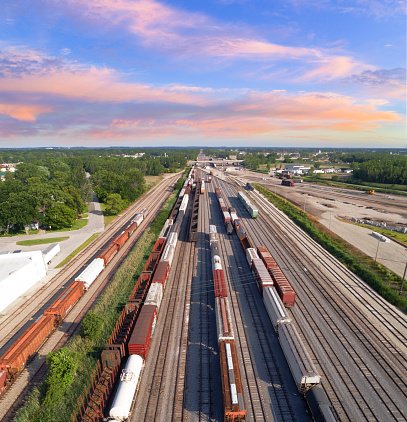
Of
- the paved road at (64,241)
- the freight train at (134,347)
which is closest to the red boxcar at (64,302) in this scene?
the freight train at (134,347)

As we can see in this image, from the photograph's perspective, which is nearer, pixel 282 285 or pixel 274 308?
pixel 274 308

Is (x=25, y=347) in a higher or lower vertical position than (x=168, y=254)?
lower

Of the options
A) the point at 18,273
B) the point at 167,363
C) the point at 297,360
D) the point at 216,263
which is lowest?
the point at 167,363

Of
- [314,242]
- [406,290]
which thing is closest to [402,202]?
[314,242]

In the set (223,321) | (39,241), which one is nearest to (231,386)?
(223,321)

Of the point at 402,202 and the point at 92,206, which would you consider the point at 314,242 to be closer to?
the point at 402,202

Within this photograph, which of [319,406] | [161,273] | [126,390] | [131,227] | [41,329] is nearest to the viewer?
[319,406]

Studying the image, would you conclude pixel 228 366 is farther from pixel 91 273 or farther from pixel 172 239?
pixel 172 239

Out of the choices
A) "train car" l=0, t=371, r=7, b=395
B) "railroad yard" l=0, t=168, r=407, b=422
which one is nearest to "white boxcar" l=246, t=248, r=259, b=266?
"railroad yard" l=0, t=168, r=407, b=422
